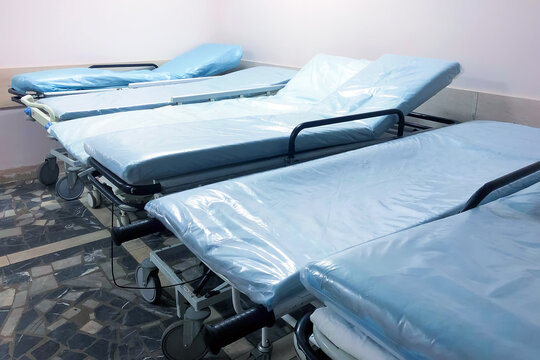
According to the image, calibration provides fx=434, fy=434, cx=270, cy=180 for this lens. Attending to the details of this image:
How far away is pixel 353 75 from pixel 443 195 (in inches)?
61.2

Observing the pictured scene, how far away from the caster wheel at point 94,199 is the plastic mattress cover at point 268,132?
1101 mm

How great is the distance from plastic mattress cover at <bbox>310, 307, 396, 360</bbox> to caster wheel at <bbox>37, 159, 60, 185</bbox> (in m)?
3.24

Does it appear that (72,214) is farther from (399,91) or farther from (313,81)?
(399,91)

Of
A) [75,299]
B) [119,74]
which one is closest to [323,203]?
[75,299]

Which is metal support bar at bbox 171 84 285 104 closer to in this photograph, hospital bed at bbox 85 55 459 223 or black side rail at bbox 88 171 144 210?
hospital bed at bbox 85 55 459 223

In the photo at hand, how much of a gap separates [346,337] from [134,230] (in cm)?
85

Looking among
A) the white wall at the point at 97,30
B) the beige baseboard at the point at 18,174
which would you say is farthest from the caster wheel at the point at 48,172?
the white wall at the point at 97,30

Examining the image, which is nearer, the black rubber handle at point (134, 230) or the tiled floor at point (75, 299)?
the black rubber handle at point (134, 230)

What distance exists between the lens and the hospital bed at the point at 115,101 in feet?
8.27

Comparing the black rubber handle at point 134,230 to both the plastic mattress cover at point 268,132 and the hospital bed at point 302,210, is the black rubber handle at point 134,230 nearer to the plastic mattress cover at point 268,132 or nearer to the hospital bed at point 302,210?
the hospital bed at point 302,210

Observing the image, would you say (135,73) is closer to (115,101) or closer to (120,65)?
(120,65)

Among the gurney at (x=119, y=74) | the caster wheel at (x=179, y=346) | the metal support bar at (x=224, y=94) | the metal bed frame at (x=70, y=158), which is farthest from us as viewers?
the gurney at (x=119, y=74)

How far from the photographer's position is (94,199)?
3094mm

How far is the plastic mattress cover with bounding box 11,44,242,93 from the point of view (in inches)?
127
